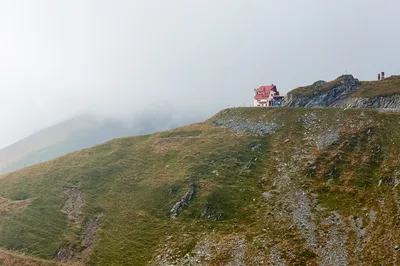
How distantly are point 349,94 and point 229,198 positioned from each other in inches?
2593

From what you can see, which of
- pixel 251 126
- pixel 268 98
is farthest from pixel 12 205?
pixel 268 98

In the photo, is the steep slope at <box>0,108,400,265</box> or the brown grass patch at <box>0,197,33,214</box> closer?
the steep slope at <box>0,108,400,265</box>

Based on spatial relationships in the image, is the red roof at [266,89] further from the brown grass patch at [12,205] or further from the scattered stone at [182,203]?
the brown grass patch at [12,205]

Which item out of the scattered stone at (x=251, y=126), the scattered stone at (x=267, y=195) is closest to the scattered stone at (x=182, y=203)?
the scattered stone at (x=267, y=195)

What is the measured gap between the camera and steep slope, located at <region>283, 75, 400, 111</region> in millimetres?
99812

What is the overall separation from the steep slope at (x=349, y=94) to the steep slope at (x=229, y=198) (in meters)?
15.1

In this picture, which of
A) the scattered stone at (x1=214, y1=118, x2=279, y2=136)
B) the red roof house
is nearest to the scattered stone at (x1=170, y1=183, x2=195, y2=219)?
the scattered stone at (x1=214, y1=118, x2=279, y2=136)

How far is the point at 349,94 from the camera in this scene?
113 metres

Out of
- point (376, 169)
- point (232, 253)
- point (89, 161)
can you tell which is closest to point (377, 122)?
point (376, 169)

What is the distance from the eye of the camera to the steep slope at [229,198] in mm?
52472

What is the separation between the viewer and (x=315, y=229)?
54.2 metres

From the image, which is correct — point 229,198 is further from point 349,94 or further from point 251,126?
point 349,94

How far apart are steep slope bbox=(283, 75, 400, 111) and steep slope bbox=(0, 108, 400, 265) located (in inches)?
595

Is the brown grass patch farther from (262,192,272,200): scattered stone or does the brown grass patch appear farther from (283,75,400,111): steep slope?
(283,75,400,111): steep slope
